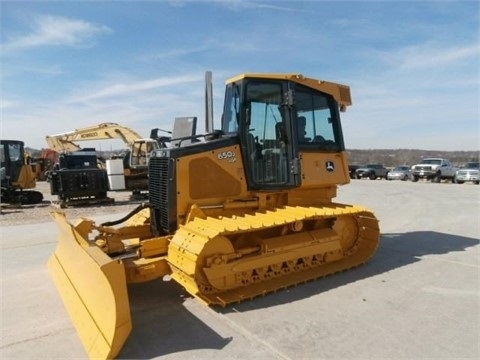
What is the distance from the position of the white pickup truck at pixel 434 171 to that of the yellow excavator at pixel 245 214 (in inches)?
1077

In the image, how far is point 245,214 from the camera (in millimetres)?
5625

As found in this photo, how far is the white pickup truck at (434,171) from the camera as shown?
3059 cm

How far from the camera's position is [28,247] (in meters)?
8.02

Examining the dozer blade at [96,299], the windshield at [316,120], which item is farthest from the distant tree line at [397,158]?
the dozer blade at [96,299]

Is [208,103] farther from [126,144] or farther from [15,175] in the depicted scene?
[126,144]

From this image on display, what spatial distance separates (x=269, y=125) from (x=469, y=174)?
28009mm

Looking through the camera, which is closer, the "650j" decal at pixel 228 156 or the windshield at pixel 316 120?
the "650j" decal at pixel 228 156

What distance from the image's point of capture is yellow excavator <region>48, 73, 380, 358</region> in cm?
463

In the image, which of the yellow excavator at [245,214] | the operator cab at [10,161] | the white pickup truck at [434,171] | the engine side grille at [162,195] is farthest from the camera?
the white pickup truck at [434,171]

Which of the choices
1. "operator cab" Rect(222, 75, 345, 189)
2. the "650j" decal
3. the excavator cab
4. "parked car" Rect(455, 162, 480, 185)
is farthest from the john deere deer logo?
"parked car" Rect(455, 162, 480, 185)

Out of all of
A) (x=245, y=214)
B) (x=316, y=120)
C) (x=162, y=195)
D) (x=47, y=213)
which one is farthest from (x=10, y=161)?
(x=316, y=120)

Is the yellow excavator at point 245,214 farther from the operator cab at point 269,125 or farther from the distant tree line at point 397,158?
the distant tree line at point 397,158

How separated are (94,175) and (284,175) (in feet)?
41.2

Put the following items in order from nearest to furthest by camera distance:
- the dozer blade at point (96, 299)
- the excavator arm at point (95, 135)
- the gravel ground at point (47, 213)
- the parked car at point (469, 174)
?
the dozer blade at point (96, 299) < the gravel ground at point (47, 213) < the excavator arm at point (95, 135) < the parked car at point (469, 174)
